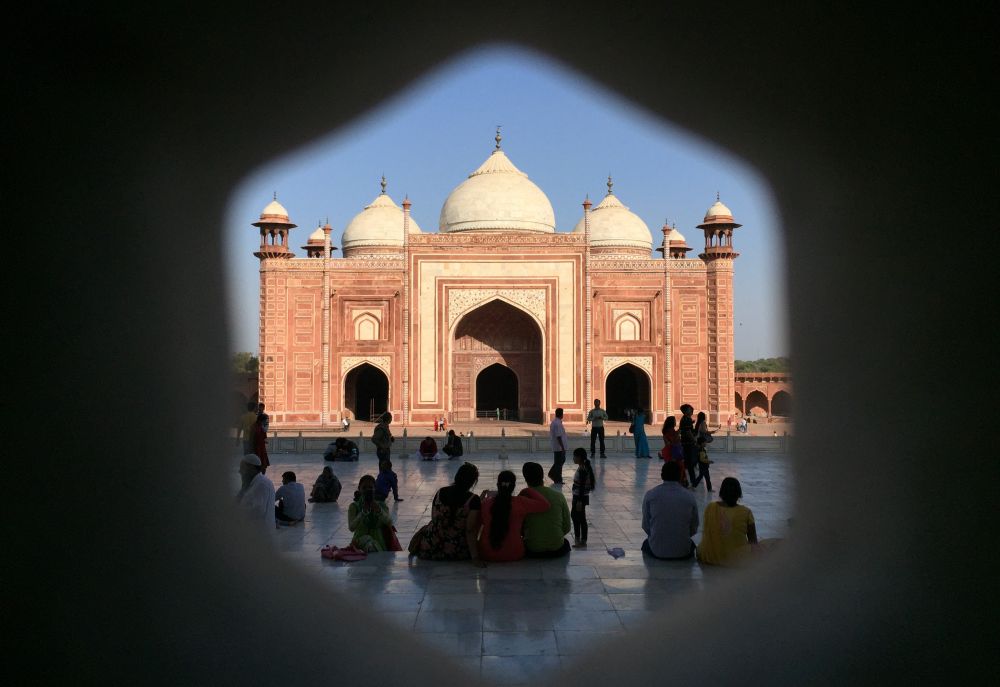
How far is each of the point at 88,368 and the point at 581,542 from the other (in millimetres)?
3955

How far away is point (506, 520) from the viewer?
17.5ft

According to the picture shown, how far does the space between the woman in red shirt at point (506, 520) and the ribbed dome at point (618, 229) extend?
24.3 meters

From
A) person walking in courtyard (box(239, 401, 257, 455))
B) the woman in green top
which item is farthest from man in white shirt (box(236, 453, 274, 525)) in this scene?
person walking in courtyard (box(239, 401, 257, 455))

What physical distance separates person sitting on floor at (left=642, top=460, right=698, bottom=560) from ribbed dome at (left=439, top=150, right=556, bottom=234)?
2081cm

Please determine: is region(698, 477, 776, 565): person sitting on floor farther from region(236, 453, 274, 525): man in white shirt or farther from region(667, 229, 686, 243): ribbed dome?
region(667, 229, 686, 243): ribbed dome

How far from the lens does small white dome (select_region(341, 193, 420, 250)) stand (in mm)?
29562

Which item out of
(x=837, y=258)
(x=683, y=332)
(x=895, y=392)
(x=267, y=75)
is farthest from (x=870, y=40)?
(x=683, y=332)

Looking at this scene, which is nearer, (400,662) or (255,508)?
(400,662)

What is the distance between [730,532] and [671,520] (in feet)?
1.29

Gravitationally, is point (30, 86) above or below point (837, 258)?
above

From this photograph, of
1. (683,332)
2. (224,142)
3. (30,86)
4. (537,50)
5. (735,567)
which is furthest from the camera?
(683,332)

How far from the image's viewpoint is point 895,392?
3.02 metres

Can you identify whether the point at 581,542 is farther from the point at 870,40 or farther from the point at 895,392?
the point at 870,40

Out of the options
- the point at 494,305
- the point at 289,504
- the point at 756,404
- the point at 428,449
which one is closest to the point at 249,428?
the point at 289,504
